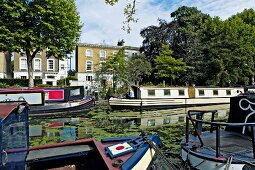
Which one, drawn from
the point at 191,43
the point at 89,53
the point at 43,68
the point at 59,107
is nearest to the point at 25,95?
the point at 59,107

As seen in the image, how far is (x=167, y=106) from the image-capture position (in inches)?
831

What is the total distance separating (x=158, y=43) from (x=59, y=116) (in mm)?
22438

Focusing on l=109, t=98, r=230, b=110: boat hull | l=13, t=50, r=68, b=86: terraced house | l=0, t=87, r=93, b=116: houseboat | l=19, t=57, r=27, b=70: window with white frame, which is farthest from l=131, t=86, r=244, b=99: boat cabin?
l=19, t=57, r=27, b=70: window with white frame

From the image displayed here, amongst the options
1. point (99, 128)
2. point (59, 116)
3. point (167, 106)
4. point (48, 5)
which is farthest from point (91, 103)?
point (48, 5)

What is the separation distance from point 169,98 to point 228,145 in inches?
630

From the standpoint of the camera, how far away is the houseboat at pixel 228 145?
4.55m

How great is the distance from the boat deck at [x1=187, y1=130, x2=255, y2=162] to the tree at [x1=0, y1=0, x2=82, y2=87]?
22245 mm

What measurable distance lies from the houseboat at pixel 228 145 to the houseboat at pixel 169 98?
13.2 meters

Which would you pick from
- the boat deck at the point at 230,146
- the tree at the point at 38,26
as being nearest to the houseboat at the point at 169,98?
the tree at the point at 38,26

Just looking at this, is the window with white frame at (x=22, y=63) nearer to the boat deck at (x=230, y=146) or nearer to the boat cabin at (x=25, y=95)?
the boat cabin at (x=25, y=95)

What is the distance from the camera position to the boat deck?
4766 mm

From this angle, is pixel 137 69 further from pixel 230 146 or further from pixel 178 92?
pixel 230 146

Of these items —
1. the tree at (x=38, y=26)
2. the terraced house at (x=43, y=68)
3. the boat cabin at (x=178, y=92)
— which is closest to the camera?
the boat cabin at (x=178, y=92)

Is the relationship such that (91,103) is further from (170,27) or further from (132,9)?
(170,27)
